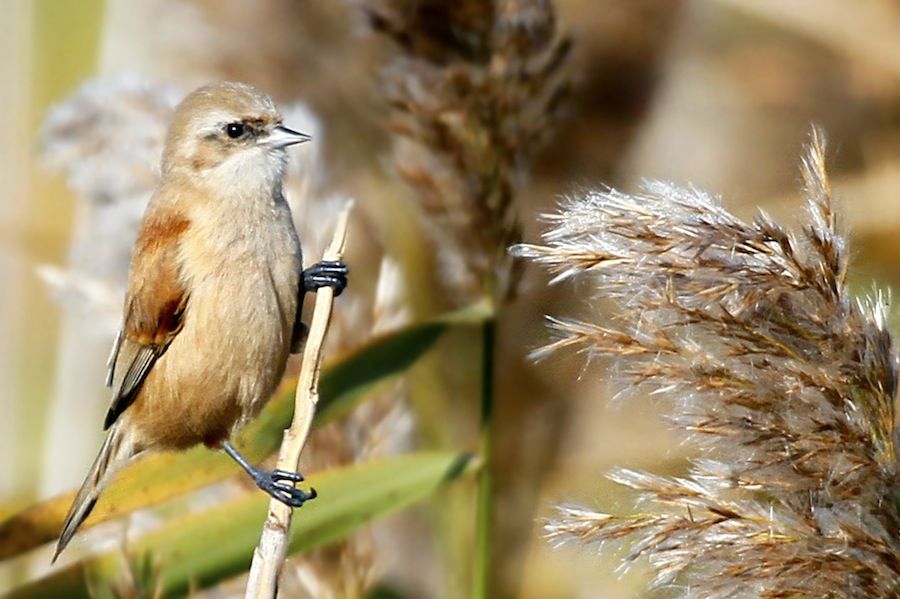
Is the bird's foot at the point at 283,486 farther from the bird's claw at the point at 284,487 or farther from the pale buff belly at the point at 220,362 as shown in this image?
the pale buff belly at the point at 220,362

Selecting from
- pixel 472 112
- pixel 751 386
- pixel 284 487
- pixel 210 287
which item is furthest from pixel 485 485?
pixel 751 386

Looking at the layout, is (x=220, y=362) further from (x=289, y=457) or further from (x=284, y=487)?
(x=289, y=457)

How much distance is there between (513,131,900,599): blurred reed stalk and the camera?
4.67ft

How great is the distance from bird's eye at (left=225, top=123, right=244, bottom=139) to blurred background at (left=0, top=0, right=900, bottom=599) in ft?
1.40

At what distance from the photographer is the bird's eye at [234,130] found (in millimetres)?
2338

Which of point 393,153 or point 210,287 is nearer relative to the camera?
point 210,287

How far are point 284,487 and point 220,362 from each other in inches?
18.0

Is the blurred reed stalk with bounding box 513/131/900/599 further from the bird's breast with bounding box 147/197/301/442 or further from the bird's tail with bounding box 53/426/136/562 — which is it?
the bird's tail with bounding box 53/426/136/562

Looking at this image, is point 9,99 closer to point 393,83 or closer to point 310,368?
point 393,83

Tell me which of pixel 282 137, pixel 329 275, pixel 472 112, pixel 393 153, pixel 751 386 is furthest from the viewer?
pixel 393 153

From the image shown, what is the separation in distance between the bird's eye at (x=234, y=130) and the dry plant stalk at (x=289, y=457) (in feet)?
2.08

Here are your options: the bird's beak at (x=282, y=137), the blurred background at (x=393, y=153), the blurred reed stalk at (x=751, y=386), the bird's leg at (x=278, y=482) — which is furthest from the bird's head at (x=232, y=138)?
the blurred reed stalk at (x=751, y=386)

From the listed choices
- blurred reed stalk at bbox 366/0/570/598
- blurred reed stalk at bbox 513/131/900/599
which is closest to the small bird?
blurred reed stalk at bbox 366/0/570/598

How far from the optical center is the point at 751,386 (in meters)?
1.45
